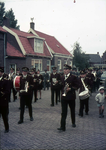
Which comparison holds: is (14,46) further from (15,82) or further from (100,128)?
(100,128)

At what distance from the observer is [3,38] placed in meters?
21.5

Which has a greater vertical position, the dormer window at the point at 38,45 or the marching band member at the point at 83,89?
the dormer window at the point at 38,45

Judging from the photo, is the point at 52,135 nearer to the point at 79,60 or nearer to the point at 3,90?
the point at 3,90

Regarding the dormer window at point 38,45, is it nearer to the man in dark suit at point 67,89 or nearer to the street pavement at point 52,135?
the street pavement at point 52,135

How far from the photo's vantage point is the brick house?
21.8 m

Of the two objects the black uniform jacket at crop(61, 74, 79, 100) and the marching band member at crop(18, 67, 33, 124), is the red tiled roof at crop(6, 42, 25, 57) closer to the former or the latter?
the marching band member at crop(18, 67, 33, 124)

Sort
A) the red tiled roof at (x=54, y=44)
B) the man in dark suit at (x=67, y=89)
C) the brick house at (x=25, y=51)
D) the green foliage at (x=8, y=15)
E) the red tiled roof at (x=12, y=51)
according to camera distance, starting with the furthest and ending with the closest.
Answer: the green foliage at (x=8, y=15)
the red tiled roof at (x=54, y=44)
the red tiled roof at (x=12, y=51)
the brick house at (x=25, y=51)
the man in dark suit at (x=67, y=89)

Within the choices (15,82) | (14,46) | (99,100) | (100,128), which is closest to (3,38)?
(14,46)

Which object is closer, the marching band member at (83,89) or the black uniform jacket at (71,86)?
the black uniform jacket at (71,86)

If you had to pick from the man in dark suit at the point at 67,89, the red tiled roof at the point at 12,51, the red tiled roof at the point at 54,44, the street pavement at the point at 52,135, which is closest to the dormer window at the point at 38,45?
the red tiled roof at the point at 12,51

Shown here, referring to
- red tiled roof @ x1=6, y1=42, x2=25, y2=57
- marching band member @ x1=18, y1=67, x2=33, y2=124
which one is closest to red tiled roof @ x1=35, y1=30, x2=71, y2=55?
red tiled roof @ x1=6, y1=42, x2=25, y2=57

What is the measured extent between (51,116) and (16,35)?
1997cm

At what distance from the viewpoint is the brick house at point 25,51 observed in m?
21.8

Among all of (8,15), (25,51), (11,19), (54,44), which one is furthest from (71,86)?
(8,15)
